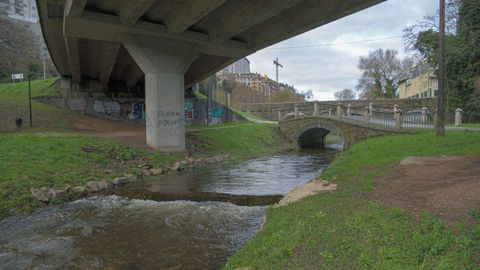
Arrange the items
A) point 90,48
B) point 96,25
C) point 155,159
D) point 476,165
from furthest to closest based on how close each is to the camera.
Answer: point 90,48, point 155,159, point 96,25, point 476,165

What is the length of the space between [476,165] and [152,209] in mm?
8899

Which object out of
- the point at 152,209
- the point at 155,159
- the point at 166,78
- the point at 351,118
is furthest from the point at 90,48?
the point at 351,118

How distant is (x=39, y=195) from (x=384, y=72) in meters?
69.6

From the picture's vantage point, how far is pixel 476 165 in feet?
32.8

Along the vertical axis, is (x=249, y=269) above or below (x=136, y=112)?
below

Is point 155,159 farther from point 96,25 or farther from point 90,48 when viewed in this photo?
point 90,48

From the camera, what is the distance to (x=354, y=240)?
5406 mm

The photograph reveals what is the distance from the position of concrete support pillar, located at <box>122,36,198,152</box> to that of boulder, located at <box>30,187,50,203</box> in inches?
367

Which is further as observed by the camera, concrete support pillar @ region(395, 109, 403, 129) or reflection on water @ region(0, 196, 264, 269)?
concrete support pillar @ region(395, 109, 403, 129)

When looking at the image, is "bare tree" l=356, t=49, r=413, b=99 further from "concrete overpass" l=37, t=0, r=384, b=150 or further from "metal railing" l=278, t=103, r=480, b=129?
"concrete overpass" l=37, t=0, r=384, b=150

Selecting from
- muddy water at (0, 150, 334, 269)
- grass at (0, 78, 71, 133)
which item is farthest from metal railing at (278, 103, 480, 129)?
grass at (0, 78, 71, 133)

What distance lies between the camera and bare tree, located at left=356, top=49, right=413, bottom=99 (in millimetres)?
70250

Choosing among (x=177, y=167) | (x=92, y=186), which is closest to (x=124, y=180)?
(x=92, y=186)

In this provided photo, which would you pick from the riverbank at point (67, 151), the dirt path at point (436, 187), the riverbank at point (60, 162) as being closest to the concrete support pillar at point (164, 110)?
the riverbank at point (67, 151)
